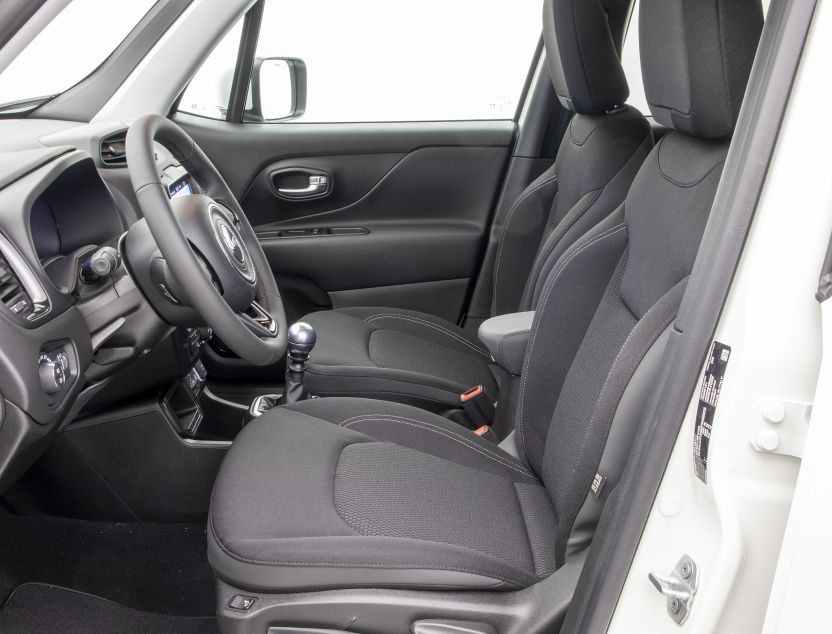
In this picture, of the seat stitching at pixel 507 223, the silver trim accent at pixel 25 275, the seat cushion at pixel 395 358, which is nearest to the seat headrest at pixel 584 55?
the seat stitching at pixel 507 223

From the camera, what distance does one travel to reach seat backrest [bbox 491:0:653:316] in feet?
5.53

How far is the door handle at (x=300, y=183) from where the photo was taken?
242cm

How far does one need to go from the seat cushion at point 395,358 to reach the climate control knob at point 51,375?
27.7 inches

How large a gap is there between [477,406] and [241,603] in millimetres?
858

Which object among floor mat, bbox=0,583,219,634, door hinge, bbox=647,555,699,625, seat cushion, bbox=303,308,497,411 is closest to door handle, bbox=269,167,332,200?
seat cushion, bbox=303,308,497,411

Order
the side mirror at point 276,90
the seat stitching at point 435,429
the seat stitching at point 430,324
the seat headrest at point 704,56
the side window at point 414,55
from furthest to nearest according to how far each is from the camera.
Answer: the side window at point 414,55, the side mirror at point 276,90, the seat stitching at point 430,324, the seat stitching at point 435,429, the seat headrest at point 704,56

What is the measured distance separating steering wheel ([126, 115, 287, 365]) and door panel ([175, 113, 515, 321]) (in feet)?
2.83

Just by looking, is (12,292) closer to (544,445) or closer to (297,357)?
(297,357)

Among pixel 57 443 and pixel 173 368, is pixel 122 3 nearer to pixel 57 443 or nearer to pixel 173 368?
pixel 173 368

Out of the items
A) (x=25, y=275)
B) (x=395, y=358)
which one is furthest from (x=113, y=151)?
(x=395, y=358)

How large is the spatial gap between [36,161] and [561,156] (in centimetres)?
125

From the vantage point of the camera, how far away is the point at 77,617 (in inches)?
62.3

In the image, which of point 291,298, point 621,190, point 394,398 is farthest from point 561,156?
point 291,298

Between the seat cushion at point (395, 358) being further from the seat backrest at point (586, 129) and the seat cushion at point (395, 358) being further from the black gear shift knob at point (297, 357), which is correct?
the seat backrest at point (586, 129)
